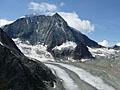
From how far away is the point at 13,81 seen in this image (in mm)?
128250

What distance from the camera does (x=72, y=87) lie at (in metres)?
163

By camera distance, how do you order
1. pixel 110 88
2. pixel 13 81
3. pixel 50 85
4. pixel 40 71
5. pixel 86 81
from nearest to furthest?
1. pixel 13 81
2. pixel 50 85
3. pixel 40 71
4. pixel 110 88
5. pixel 86 81

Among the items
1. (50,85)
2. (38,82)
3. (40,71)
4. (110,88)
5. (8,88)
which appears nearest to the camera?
(8,88)

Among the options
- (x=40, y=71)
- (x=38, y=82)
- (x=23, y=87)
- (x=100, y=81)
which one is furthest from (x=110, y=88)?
(x=23, y=87)

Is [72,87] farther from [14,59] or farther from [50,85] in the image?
[14,59]

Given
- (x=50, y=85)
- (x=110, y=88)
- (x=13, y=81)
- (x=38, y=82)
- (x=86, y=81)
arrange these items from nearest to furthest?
1. (x=13, y=81)
2. (x=38, y=82)
3. (x=50, y=85)
4. (x=110, y=88)
5. (x=86, y=81)

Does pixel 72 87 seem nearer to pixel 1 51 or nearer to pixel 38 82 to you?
pixel 38 82

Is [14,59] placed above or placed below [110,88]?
above

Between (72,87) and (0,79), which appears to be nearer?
(0,79)

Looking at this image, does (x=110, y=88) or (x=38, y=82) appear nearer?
(x=38, y=82)

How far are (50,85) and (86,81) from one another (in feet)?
148

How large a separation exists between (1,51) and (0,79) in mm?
17238

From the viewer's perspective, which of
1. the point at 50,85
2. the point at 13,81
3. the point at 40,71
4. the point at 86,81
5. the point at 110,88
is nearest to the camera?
the point at 13,81

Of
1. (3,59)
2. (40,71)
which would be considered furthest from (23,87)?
(40,71)
